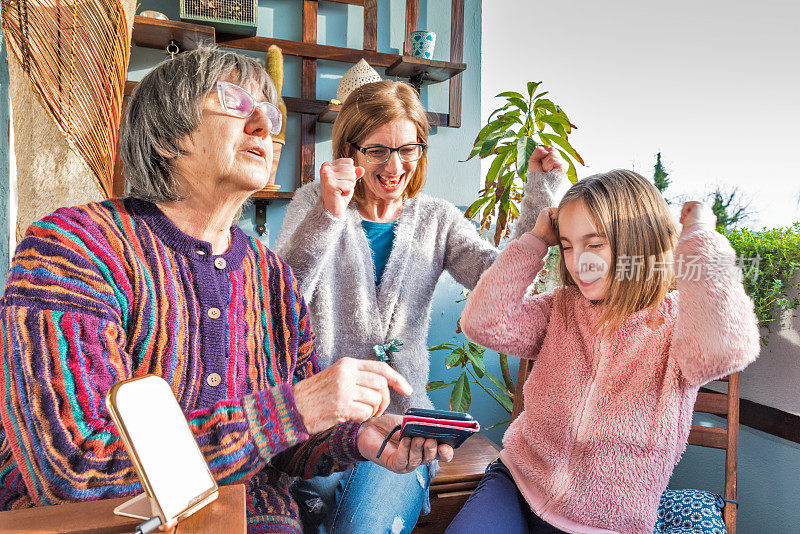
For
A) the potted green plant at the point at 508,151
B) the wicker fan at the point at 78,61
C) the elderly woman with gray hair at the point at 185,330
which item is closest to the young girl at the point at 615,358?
the elderly woman with gray hair at the point at 185,330

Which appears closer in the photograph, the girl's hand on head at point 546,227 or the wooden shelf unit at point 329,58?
the girl's hand on head at point 546,227

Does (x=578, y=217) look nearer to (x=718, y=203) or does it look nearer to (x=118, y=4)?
(x=718, y=203)

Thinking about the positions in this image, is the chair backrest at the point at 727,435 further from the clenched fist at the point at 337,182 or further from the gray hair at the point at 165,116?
the gray hair at the point at 165,116

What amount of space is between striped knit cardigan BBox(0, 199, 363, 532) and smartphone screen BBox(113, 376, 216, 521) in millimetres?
119

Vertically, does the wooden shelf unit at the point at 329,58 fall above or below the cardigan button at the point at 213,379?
Answer: above

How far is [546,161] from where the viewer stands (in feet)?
5.41

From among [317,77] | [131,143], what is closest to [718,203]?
[317,77]

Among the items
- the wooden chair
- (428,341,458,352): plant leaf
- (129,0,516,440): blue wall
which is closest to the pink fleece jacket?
the wooden chair

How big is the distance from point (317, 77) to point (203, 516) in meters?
2.27

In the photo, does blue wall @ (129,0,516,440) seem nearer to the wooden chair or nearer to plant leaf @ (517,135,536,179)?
plant leaf @ (517,135,536,179)

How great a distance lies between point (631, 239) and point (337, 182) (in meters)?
0.74

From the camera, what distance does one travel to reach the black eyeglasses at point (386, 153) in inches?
65.7

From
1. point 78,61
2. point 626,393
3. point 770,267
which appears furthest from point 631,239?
point 78,61

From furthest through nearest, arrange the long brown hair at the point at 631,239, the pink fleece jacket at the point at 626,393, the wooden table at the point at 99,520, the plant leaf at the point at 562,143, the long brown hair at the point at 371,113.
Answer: the plant leaf at the point at 562,143, the long brown hair at the point at 371,113, the long brown hair at the point at 631,239, the pink fleece jacket at the point at 626,393, the wooden table at the point at 99,520
